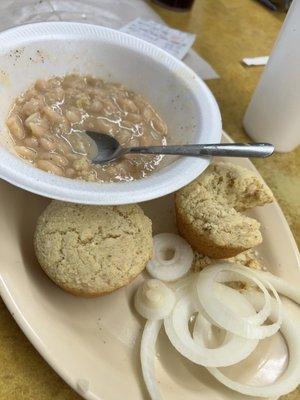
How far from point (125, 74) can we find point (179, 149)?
333mm

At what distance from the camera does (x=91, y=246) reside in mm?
887

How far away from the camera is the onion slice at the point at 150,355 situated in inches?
30.7

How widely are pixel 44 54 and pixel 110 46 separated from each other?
6.8 inches

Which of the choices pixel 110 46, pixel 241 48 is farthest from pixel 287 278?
pixel 241 48

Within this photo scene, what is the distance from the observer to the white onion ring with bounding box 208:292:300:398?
2.68 feet

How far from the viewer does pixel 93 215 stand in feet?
3.05

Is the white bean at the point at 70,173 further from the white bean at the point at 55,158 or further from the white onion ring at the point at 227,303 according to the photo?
the white onion ring at the point at 227,303

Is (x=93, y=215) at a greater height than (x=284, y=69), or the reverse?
(x=284, y=69)

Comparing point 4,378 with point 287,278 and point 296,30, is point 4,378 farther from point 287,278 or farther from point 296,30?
point 296,30

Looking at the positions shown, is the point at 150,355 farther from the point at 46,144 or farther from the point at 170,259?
the point at 46,144

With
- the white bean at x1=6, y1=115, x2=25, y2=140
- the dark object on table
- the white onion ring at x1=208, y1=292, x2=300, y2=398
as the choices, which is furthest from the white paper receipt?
the white onion ring at x1=208, y1=292, x2=300, y2=398

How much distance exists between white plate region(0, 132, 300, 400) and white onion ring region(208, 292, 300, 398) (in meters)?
0.02

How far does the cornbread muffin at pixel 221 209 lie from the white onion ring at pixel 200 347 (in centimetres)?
17

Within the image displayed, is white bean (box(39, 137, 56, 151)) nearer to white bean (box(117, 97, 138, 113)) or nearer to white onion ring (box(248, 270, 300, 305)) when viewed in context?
white bean (box(117, 97, 138, 113))
